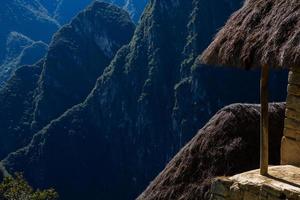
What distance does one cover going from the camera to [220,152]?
9031 millimetres

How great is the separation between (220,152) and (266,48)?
3.83 meters

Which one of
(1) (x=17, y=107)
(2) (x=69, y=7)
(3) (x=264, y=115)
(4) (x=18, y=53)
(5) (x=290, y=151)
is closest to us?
(3) (x=264, y=115)

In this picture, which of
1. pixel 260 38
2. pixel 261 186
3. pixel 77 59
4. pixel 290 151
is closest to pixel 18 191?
pixel 290 151

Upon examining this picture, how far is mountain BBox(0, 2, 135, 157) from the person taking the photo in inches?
3460

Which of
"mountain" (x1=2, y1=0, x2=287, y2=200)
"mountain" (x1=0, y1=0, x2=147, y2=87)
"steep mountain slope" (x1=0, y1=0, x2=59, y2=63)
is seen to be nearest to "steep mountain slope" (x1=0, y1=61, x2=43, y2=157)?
"mountain" (x1=2, y1=0, x2=287, y2=200)

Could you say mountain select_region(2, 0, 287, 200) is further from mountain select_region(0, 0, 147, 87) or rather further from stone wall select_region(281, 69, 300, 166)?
stone wall select_region(281, 69, 300, 166)

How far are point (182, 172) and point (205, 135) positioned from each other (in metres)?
0.68

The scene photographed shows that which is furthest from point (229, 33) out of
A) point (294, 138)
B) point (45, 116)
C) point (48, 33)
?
point (48, 33)

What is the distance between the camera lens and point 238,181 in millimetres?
5754

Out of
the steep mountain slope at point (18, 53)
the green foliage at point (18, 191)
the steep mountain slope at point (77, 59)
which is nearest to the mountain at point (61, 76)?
the steep mountain slope at point (77, 59)

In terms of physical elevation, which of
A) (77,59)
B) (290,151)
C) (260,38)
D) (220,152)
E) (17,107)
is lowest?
(17,107)

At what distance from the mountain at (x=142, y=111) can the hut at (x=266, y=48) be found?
188 feet

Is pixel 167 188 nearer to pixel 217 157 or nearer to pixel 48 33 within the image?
pixel 217 157

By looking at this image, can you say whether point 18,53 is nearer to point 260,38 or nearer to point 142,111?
point 142,111
